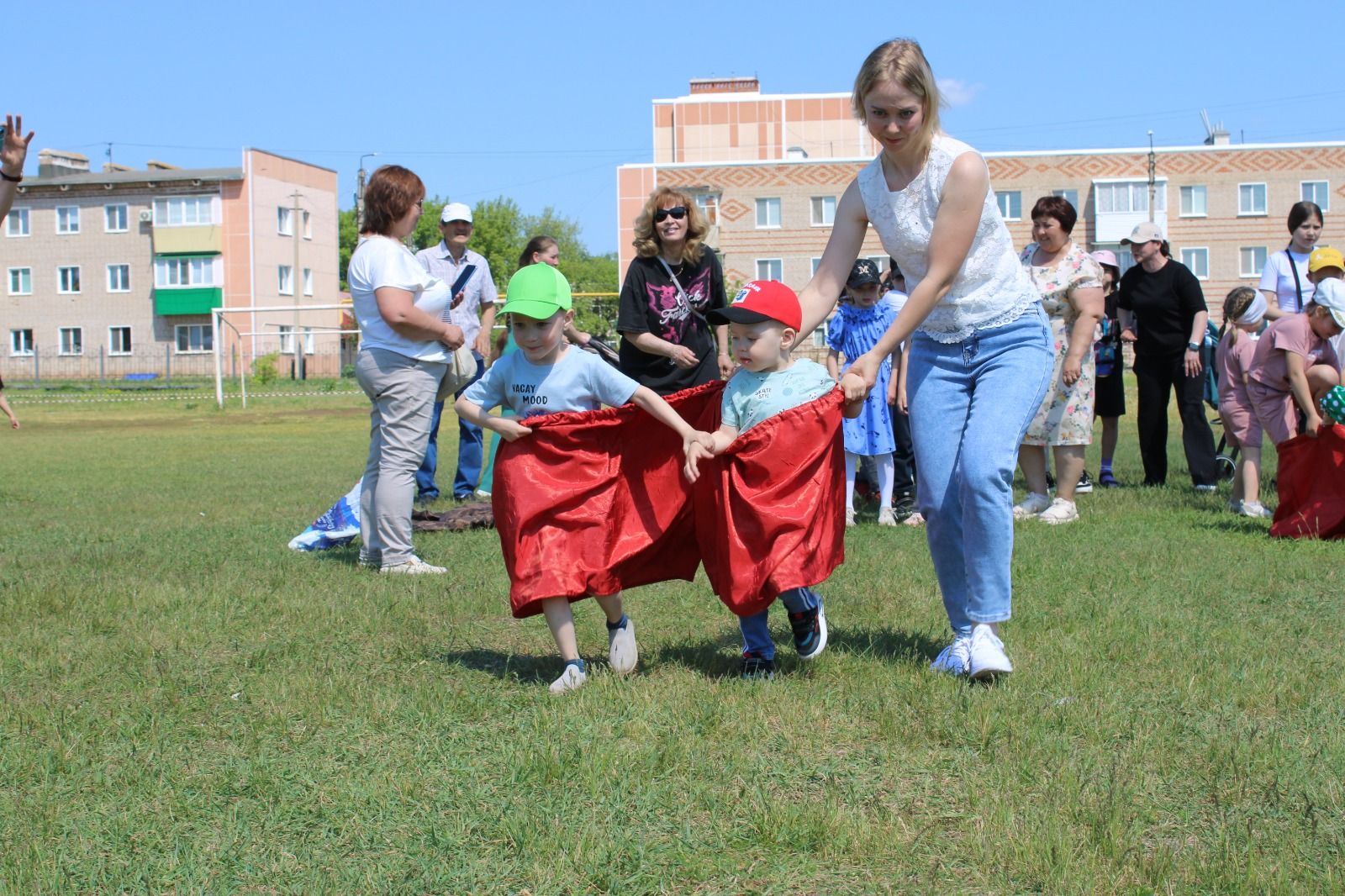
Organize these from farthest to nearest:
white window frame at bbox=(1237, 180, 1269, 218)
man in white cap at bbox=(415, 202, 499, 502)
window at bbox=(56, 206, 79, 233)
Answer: window at bbox=(56, 206, 79, 233) → white window frame at bbox=(1237, 180, 1269, 218) → man in white cap at bbox=(415, 202, 499, 502)

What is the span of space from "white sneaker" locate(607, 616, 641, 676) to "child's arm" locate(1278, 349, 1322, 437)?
5.33m

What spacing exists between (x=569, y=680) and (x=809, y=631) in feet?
2.89

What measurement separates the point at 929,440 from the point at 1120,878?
221 centimetres

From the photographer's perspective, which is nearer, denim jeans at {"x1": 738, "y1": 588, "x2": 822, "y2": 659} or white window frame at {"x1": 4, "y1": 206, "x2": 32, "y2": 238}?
denim jeans at {"x1": 738, "y1": 588, "x2": 822, "y2": 659}

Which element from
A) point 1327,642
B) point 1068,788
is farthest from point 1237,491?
point 1068,788

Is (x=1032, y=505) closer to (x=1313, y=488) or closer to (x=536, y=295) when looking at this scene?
(x=1313, y=488)

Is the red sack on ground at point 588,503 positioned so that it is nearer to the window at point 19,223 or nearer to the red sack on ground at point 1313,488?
the red sack on ground at point 1313,488

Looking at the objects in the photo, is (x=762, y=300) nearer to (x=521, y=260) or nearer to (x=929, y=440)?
(x=929, y=440)

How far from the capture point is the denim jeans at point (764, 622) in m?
4.74

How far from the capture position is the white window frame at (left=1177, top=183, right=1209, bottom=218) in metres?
67.8

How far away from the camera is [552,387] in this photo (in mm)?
4922

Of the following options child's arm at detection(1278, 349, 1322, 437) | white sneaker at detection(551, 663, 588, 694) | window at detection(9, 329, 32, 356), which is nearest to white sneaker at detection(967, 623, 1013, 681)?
→ white sneaker at detection(551, 663, 588, 694)

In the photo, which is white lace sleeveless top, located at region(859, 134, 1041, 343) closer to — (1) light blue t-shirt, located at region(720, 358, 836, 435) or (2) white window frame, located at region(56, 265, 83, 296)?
(1) light blue t-shirt, located at region(720, 358, 836, 435)

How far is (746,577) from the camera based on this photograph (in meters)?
4.54
